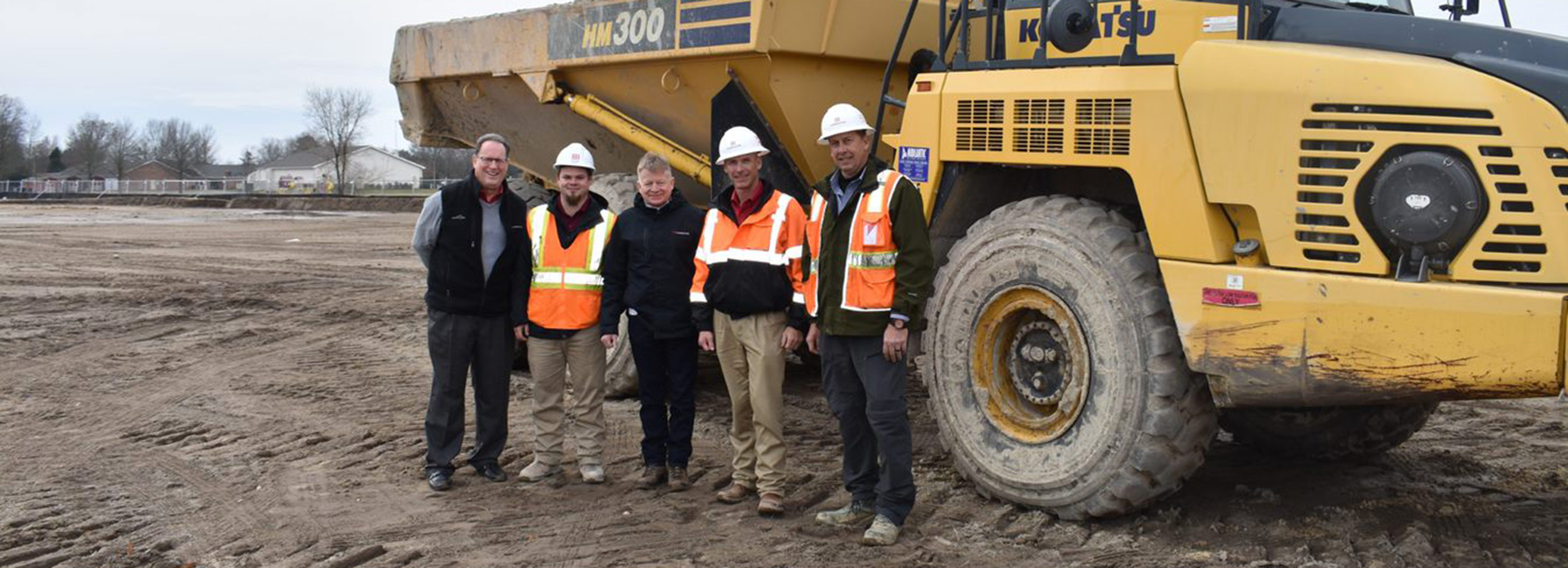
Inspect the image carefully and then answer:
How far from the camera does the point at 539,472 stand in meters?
6.03

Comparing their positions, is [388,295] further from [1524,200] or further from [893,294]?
[1524,200]

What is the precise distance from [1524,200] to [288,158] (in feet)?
308

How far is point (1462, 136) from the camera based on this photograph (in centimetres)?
392

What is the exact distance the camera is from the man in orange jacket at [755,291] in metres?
5.35

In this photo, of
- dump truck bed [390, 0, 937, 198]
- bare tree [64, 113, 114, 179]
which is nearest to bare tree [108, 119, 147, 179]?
bare tree [64, 113, 114, 179]

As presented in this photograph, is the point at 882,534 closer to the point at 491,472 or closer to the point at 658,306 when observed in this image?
the point at 658,306

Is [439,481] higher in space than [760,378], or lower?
lower

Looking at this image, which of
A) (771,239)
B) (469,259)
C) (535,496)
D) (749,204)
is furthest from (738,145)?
→ (535,496)

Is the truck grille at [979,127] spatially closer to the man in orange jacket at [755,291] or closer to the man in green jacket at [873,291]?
the man in green jacket at [873,291]

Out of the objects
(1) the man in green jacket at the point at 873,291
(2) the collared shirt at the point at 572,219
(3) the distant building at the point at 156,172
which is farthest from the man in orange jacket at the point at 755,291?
(3) the distant building at the point at 156,172

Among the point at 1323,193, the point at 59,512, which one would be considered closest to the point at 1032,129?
the point at 1323,193

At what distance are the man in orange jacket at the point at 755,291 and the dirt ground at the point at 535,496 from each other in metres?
0.34

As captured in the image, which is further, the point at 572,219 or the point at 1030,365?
the point at 572,219

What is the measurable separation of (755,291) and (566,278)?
99 centimetres
